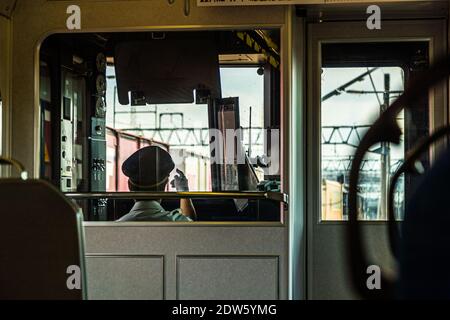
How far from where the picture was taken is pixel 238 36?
3.77m

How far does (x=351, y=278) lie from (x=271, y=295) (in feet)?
8.00

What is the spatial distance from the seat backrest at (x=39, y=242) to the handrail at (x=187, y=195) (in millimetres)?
1132

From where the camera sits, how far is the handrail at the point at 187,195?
12.1 ft

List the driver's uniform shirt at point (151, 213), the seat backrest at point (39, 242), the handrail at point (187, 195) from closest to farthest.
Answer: the seat backrest at point (39, 242)
the handrail at point (187, 195)
the driver's uniform shirt at point (151, 213)

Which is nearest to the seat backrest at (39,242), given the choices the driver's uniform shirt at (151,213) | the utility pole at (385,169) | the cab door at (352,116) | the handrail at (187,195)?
the handrail at (187,195)

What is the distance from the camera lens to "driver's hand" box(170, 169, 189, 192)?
377cm

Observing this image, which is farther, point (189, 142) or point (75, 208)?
point (189, 142)

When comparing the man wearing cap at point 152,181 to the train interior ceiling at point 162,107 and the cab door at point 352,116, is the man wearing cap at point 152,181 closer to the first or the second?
the train interior ceiling at point 162,107

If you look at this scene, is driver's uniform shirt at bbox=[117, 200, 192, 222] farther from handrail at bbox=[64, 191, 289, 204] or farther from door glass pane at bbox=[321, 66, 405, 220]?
door glass pane at bbox=[321, 66, 405, 220]

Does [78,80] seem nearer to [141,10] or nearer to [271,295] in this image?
[141,10]

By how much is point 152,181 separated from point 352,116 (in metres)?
1.10

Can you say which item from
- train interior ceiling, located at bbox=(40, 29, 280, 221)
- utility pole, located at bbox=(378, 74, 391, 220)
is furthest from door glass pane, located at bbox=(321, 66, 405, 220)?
train interior ceiling, located at bbox=(40, 29, 280, 221)

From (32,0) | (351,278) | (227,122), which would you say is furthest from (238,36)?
(351,278)
